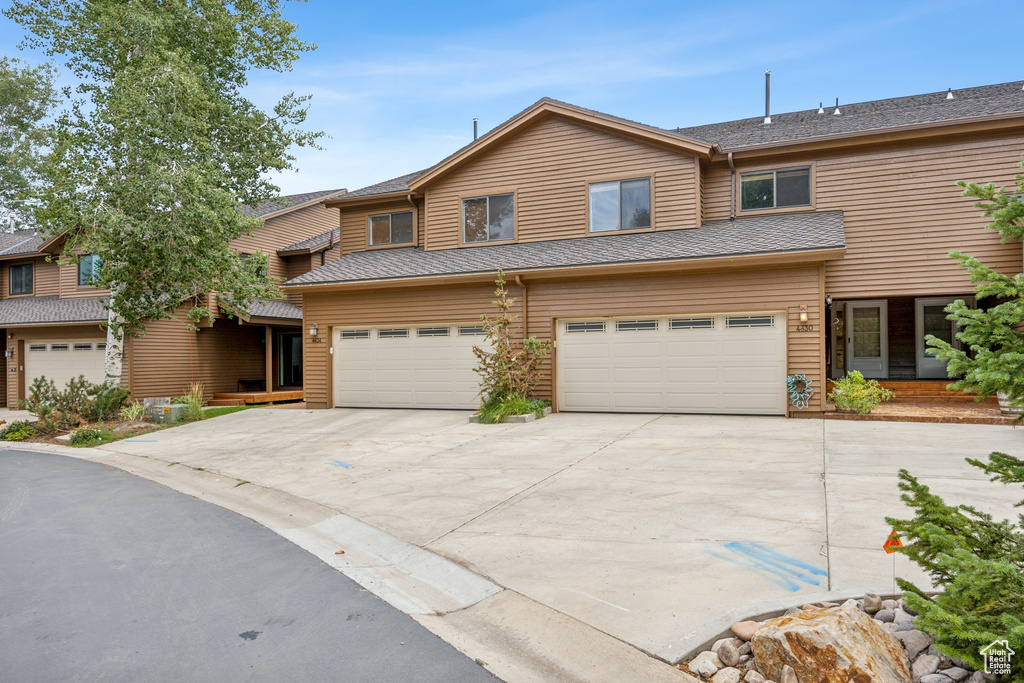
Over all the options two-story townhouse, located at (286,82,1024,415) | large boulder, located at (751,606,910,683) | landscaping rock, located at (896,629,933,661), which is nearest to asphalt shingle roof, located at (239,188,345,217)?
two-story townhouse, located at (286,82,1024,415)

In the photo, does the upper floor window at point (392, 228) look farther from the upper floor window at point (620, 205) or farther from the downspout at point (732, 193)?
the downspout at point (732, 193)

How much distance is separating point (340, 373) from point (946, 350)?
50.5 ft

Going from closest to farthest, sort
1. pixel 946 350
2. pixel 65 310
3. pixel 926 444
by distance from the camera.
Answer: pixel 946 350, pixel 926 444, pixel 65 310

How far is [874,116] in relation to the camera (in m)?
15.7

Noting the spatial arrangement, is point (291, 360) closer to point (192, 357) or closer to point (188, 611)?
point (192, 357)

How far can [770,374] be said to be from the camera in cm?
1300

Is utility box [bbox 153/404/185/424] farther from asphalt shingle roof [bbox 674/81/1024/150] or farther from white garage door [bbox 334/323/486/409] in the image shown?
asphalt shingle roof [bbox 674/81/1024/150]

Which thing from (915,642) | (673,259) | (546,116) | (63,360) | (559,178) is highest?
(546,116)

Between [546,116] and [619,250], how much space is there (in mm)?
4291

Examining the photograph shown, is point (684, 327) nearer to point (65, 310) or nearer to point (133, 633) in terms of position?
point (133, 633)

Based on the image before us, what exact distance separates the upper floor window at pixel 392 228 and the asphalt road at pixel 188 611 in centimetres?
1211

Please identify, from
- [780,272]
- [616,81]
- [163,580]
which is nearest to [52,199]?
[163,580]

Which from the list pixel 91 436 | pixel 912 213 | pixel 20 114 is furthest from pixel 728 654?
pixel 20 114

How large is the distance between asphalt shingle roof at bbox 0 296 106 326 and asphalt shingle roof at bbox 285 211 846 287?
330 inches
